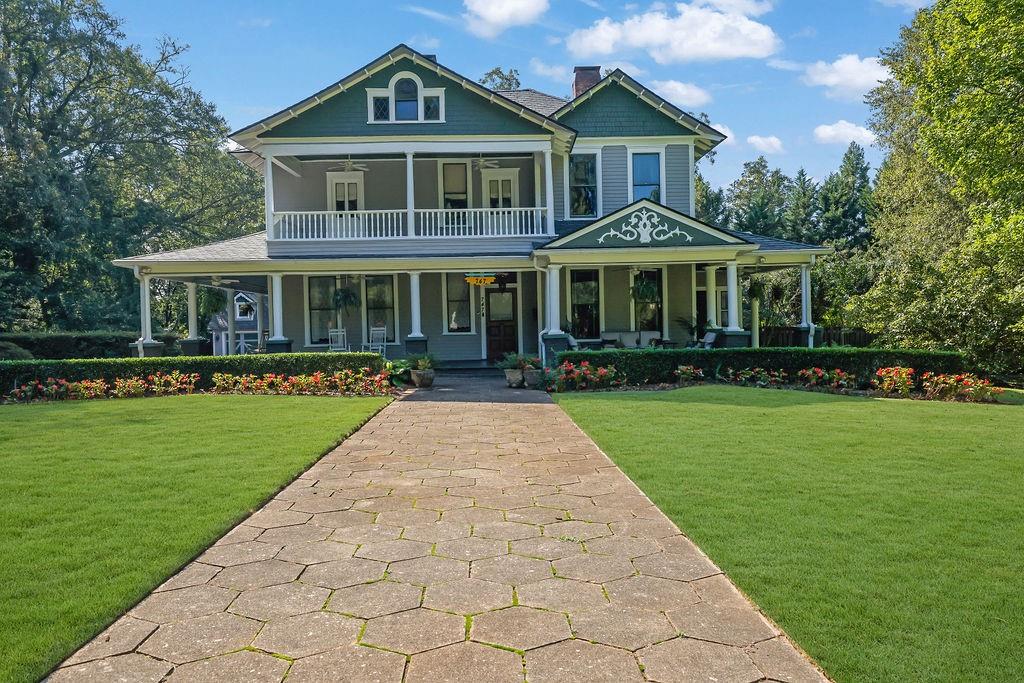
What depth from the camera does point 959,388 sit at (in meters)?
12.9

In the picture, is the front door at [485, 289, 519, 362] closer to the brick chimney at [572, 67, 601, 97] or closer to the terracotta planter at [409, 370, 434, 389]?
the terracotta planter at [409, 370, 434, 389]

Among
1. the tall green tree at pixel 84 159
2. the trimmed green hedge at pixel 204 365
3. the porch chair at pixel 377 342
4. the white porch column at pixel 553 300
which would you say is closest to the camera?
the trimmed green hedge at pixel 204 365

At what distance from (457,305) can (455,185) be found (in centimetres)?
362

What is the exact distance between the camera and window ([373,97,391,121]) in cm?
1831

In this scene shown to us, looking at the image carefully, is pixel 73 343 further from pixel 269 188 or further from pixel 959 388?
pixel 959 388

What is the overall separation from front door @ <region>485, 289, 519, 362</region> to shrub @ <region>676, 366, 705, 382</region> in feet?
20.8

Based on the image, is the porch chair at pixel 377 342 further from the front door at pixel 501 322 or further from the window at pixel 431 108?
the window at pixel 431 108

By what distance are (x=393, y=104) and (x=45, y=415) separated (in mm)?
11527

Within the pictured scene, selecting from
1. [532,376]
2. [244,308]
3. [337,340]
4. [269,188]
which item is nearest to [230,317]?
[337,340]

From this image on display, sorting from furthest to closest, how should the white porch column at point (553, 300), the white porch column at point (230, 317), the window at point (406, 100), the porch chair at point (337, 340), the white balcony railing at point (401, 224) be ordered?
the white porch column at point (230, 317)
the porch chair at point (337, 340)
the window at point (406, 100)
the white balcony railing at point (401, 224)
the white porch column at point (553, 300)

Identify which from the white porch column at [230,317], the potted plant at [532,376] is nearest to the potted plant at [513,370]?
the potted plant at [532,376]

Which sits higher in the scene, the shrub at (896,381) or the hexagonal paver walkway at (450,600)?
the shrub at (896,381)

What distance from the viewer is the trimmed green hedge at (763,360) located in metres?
14.1

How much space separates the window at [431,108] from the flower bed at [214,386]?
7.81 m
